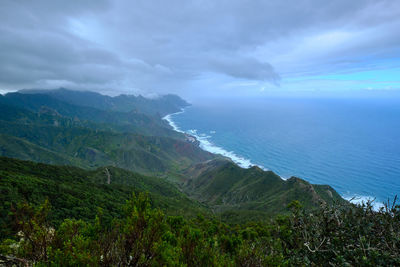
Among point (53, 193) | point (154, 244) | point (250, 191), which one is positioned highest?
point (154, 244)

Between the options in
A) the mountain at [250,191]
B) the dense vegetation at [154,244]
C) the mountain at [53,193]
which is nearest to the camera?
the dense vegetation at [154,244]

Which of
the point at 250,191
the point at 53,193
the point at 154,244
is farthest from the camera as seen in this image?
the point at 250,191

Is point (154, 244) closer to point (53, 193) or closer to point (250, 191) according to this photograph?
point (53, 193)

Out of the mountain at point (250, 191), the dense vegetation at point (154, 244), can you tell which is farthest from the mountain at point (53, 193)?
the mountain at point (250, 191)

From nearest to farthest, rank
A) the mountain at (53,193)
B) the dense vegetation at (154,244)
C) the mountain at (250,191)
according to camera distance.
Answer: the dense vegetation at (154,244), the mountain at (53,193), the mountain at (250,191)

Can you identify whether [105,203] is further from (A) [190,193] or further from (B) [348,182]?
(B) [348,182]

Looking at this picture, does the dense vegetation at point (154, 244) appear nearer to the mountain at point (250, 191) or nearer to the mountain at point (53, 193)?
the mountain at point (53, 193)

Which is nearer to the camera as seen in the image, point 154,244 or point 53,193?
point 154,244

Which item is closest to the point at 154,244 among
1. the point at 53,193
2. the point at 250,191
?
the point at 53,193

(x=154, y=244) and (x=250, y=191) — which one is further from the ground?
(x=154, y=244)

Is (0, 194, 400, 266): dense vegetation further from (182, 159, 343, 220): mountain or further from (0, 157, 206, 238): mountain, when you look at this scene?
(182, 159, 343, 220): mountain

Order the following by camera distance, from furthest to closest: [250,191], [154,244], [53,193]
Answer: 1. [250,191]
2. [53,193]
3. [154,244]

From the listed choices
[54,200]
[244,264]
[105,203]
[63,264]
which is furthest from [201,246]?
[105,203]
